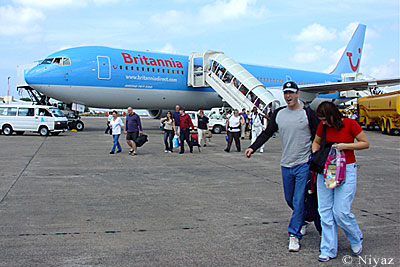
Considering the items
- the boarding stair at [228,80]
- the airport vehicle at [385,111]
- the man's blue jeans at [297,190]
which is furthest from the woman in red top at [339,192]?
the airport vehicle at [385,111]

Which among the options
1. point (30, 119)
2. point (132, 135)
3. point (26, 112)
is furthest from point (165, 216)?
point (26, 112)

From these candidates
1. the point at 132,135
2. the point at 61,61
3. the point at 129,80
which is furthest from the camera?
the point at 129,80

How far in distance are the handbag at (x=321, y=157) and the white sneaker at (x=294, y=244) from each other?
80cm

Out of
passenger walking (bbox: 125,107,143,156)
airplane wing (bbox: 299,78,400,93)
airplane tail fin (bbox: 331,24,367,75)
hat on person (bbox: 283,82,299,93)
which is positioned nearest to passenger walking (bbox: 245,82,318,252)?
hat on person (bbox: 283,82,299,93)

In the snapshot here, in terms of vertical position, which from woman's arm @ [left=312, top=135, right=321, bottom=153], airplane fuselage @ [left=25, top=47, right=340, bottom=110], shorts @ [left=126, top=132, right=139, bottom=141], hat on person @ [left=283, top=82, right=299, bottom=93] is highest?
airplane fuselage @ [left=25, top=47, right=340, bottom=110]

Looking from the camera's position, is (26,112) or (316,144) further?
(26,112)

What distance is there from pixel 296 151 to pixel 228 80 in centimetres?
2121

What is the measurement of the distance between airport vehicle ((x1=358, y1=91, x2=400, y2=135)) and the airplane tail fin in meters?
11.5

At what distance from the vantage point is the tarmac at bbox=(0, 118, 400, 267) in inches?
168

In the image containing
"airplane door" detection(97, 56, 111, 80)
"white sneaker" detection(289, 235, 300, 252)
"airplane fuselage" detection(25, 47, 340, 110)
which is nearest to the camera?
"white sneaker" detection(289, 235, 300, 252)

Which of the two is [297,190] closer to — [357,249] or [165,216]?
[357,249]

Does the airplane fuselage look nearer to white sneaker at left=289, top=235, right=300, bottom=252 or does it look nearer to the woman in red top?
white sneaker at left=289, top=235, right=300, bottom=252

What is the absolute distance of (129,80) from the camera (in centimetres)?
2294

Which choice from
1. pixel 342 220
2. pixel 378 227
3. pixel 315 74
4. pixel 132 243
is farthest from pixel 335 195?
pixel 315 74
